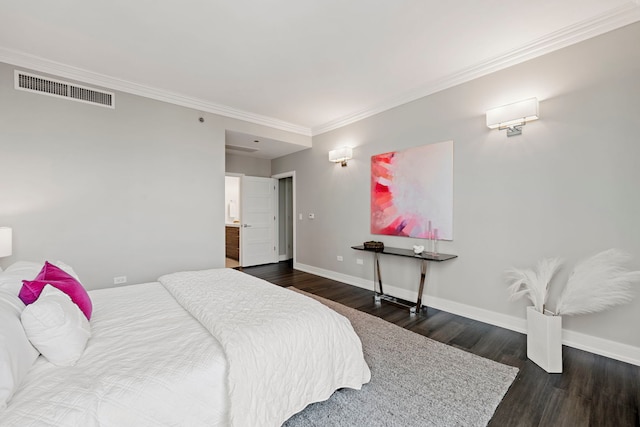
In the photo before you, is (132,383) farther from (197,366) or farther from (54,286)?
(54,286)

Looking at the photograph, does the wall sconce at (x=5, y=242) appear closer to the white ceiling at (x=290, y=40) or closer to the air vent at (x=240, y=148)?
the white ceiling at (x=290, y=40)

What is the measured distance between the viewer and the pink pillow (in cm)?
140

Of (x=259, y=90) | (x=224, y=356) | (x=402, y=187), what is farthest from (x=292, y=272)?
(x=224, y=356)

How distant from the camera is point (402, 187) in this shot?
381 centimetres

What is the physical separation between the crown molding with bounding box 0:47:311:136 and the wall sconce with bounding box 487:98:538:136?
3.26 meters

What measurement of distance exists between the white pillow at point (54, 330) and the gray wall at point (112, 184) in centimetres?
237

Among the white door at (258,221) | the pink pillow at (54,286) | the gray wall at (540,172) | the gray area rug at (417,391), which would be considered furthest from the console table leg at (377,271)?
the pink pillow at (54,286)

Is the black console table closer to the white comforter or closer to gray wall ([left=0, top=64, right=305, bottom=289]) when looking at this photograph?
the white comforter

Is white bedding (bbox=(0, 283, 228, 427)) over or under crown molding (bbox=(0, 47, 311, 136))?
under

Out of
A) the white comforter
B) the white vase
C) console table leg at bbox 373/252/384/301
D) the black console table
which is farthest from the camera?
console table leg at bbox 373/252/384/301

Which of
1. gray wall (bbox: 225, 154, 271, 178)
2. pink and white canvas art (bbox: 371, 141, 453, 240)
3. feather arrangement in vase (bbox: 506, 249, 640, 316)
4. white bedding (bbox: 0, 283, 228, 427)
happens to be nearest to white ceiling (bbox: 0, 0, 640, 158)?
pink and white canvas art (bbox: 371, 141, 453, 240)

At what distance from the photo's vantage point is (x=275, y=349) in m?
1.43

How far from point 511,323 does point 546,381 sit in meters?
0.92

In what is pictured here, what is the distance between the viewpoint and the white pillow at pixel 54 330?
1.18 metres
